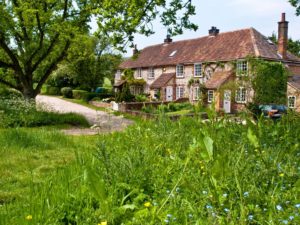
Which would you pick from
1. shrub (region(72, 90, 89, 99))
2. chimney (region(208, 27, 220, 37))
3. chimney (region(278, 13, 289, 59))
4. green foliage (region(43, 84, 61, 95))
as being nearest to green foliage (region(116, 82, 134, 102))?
shrub (region(72, 90, 89, 99))

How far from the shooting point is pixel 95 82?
43.7m

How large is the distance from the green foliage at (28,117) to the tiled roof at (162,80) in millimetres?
20876

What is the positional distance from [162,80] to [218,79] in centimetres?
898

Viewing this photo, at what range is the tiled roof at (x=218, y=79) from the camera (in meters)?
30.7

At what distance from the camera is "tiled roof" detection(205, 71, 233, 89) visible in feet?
101

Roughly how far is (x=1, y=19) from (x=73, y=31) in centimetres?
399

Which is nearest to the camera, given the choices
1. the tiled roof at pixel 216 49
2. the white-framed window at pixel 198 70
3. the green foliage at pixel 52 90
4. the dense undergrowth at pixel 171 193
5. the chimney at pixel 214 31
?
the dense undergrowth at pixel 171 193

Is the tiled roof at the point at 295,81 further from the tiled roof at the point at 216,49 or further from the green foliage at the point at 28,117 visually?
the green foliage at the point at 28,117

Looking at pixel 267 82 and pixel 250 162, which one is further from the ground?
pixel 267 82

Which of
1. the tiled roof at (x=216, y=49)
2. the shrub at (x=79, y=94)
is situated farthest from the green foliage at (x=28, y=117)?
Result: the shrub at (x=79, y=94)

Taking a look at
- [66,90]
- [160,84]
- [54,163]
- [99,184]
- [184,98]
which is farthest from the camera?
[66,90]

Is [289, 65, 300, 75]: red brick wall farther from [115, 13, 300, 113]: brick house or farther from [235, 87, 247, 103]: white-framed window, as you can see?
[235, 87, 247, 103]: white-framed window

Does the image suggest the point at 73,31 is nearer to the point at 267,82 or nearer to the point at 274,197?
the point at 267,82

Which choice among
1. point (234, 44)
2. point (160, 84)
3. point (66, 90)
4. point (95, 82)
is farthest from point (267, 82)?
point (66, 90)
